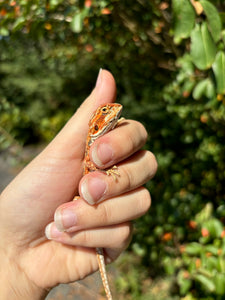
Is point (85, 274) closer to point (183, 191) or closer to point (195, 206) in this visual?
point (195, 206)

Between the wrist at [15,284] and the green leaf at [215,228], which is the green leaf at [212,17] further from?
the wrist at [15,284]

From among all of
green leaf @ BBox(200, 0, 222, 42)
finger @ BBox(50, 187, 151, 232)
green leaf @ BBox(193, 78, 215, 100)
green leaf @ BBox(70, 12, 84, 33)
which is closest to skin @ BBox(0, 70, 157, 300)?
finger @ BBox(50, 187, 151, 232)

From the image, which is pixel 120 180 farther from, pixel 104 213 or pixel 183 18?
pixel 183 18

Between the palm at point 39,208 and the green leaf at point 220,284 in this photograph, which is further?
the palm at point 39,208

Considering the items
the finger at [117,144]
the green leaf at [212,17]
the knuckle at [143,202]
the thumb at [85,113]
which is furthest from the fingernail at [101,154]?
the green leaf at [212,17]

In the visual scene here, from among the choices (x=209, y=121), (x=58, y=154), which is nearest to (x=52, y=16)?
(x=58, y=154)

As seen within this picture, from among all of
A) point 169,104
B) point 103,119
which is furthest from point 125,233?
point 169,104
